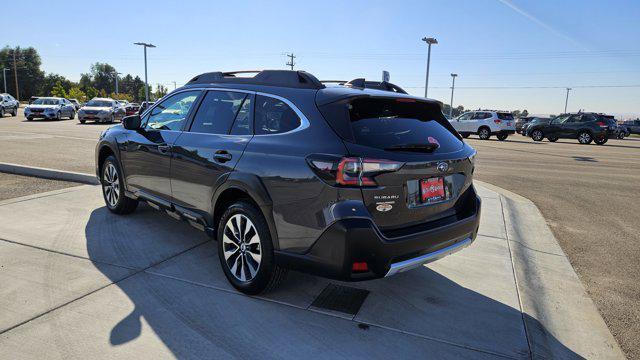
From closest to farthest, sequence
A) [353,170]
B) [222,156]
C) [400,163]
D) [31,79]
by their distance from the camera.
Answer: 1. [353,170]
2. [400,163]
3. [222,156]
4. [31,79]

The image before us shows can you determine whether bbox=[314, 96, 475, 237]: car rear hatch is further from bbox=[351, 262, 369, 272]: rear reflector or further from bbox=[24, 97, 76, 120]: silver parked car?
bbox=[24, 97, 76, 120]: silver parked car

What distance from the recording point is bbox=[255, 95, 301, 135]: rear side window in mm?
3170

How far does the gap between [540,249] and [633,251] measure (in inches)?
44.5

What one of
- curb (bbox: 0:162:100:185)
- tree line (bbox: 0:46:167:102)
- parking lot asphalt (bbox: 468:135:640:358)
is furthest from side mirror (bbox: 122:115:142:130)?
tree line (bbox: 0:46:167:102)

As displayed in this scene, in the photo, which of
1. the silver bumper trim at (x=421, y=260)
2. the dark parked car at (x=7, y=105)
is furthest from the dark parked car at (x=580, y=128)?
the dark parked car at (x=7, y=105)

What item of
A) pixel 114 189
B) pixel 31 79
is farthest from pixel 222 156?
pixel 31 79

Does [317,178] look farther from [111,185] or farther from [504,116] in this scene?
[504,116]

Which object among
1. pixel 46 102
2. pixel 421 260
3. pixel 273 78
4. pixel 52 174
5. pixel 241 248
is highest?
pixel 273 78

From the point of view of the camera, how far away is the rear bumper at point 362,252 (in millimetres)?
2697

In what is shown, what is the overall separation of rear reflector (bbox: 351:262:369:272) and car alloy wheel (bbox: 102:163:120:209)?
3.77 meters

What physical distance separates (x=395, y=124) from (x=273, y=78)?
1.11m

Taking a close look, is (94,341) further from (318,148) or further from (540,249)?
(540,249)

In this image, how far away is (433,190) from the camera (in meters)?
3.12

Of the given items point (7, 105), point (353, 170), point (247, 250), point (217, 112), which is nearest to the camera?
point (353, 170)
